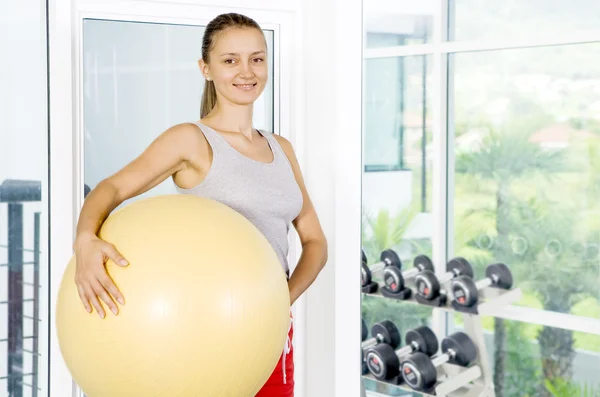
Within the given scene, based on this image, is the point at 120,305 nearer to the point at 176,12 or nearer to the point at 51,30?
the point at 51,30

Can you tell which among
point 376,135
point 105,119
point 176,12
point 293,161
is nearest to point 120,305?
point 293,161

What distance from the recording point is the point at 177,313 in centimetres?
126

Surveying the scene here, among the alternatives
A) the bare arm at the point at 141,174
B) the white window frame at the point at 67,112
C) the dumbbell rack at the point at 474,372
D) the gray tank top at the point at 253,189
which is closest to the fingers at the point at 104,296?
the bare arm at the point at 141,174

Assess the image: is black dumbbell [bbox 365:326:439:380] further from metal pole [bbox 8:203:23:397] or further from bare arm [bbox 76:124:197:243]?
bare arm [bbox 76:124:197:243]

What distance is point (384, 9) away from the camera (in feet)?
8.82

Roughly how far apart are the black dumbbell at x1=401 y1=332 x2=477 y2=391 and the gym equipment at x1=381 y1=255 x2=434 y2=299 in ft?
0.76

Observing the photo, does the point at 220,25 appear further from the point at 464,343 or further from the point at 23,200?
the point at 464,343

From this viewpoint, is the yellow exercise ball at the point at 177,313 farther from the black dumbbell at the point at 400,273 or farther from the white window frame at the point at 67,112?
the black dumbbell at the point at 400,273

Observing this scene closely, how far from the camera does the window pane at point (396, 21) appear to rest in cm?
268

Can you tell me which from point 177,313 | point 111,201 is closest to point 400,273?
point 111,201

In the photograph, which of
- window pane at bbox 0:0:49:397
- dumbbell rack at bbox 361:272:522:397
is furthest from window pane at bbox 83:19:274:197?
dumbbell rack at bbox 361:272:522:397

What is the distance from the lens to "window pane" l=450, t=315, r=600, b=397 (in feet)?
7.77

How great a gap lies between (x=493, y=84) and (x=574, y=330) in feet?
2.83

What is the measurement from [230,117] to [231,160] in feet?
0.45
